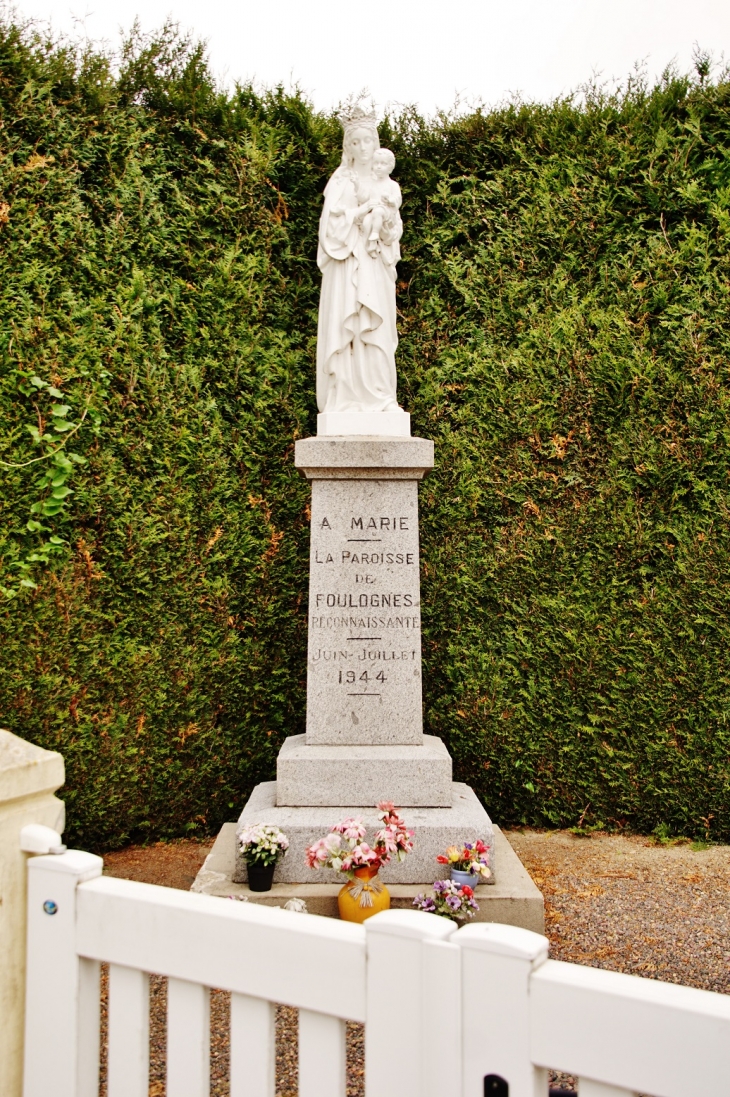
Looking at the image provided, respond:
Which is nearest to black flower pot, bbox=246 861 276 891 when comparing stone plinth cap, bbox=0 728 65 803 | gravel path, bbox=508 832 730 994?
gravel path, bbox=508 832 730 994

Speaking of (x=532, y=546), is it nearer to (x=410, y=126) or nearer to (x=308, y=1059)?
(x=410, y=126)

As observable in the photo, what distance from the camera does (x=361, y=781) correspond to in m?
4.01

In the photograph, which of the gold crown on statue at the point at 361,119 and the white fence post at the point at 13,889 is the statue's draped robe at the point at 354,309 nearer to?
the gold crown on statue at the point at 361,119

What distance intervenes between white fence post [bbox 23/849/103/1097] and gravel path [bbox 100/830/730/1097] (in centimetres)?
122

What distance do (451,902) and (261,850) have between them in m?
0.85

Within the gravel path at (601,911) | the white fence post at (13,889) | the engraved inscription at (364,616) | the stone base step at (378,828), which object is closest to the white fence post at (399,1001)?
the white fence post at (13,889)

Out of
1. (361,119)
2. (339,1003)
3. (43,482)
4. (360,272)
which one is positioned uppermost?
(361,119)

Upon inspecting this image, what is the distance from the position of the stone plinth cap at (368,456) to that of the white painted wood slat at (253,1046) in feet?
10.6

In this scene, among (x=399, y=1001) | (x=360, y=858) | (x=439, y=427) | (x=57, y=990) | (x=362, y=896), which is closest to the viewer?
(x=399, y=1001)

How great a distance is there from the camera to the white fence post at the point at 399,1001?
103cm

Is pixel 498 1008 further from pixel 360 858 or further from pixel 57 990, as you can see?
pixel 360 858

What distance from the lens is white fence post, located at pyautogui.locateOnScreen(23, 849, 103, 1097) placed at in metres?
1.23

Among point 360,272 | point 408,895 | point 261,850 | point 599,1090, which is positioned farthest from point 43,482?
point 599,1090

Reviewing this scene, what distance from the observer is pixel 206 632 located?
196 inches
